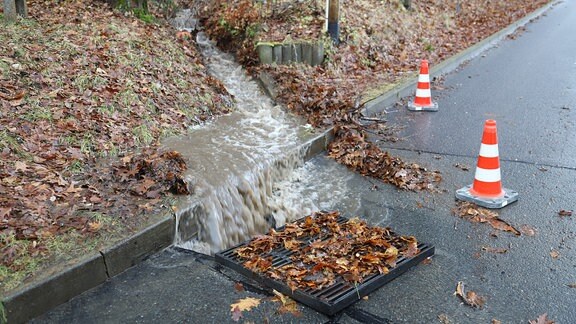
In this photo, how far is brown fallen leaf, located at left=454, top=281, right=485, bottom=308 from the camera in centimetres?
375

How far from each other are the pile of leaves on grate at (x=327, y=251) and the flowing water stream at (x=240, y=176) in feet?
1.81

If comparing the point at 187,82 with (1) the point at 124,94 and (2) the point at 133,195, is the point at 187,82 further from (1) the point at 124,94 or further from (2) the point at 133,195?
(2) the point at 133,195

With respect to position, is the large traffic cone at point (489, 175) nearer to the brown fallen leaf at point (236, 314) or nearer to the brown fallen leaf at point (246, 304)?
the brown fallen leaf at point (246, 304)

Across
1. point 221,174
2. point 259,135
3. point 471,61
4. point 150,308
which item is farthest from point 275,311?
point 471,61

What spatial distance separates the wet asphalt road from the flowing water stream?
308mm

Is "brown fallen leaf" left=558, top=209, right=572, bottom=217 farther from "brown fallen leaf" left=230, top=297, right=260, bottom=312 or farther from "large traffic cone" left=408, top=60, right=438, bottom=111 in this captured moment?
"large traffic cone" left=408, top=60, right=438, bottom=111

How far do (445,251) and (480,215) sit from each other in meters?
0.86

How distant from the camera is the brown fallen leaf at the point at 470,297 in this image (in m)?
3.75

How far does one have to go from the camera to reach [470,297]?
3824mm

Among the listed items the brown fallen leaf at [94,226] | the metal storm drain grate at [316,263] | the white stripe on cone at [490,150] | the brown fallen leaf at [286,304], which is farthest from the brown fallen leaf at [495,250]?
the brown fallen leaf at [94,226]

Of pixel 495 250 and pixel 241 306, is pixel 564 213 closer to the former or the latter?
pixel 495 250

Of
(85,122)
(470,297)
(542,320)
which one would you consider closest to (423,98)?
(85,122)

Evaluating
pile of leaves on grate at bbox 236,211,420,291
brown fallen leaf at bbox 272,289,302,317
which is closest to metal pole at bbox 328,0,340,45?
pile of leaves on grate at bbox 236,211,420,291

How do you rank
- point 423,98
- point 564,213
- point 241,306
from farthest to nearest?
point 423,98 < point 564,213 < point 241,306
